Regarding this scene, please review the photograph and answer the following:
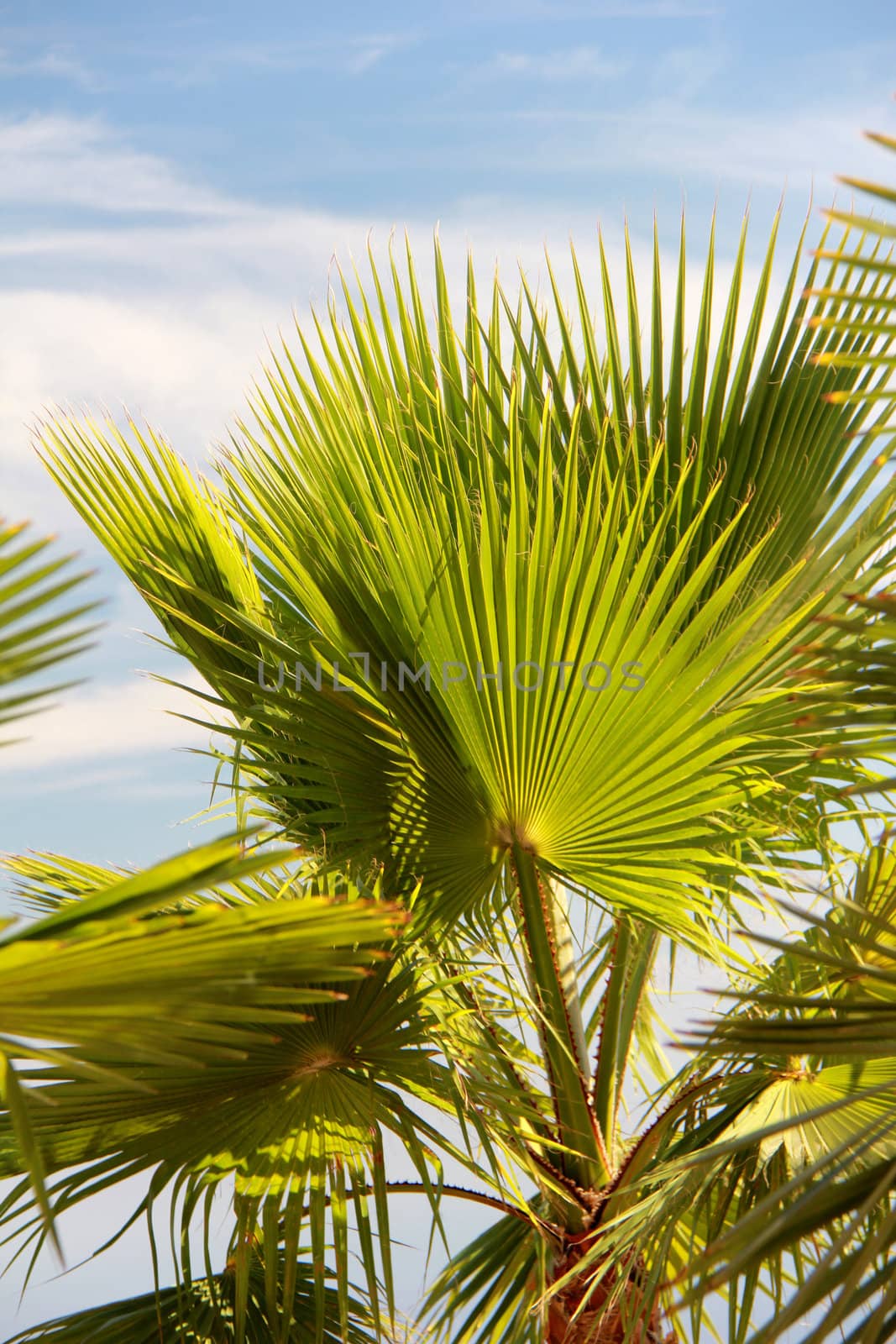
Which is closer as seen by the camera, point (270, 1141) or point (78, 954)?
point (78, 954)

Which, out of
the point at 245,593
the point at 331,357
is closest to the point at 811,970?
the point at 245,593

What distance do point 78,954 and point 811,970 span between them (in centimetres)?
189

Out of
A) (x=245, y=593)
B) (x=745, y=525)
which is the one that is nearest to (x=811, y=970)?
(x=745, y=525)

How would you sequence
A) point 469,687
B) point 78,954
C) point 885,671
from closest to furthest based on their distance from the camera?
point 78,954 → point 885,671 → point 469,687

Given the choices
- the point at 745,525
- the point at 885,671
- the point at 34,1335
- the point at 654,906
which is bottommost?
the point at 34,1335

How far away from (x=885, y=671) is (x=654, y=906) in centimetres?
104

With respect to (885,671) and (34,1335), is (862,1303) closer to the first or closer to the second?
(885,671)

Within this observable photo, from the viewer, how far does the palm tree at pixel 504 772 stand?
187 cm

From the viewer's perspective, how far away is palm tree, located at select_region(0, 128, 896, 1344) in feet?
6.15

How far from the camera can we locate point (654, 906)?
2.09 meters

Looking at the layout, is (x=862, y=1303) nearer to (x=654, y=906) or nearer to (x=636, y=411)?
(x=654, y=906)

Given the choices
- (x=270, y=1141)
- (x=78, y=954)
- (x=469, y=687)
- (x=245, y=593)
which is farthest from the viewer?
(x=245, y=593)

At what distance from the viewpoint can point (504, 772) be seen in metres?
1.98

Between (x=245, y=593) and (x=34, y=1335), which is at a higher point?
(x=245, y=593)
